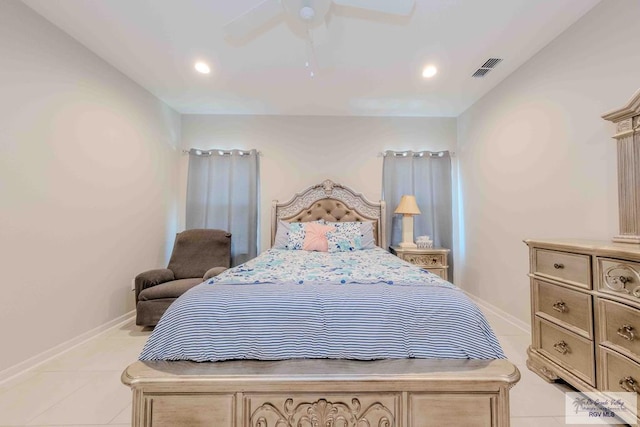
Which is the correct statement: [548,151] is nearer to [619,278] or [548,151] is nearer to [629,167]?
[629,167]

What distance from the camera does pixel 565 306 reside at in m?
1.69

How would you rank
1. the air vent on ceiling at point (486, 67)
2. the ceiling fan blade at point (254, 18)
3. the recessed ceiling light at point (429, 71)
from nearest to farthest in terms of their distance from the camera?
the ceiling fan blade at point (254, 18) < the air vent on ceiling at point (486, 67) < the recessed ceiling light at point (429, 71)

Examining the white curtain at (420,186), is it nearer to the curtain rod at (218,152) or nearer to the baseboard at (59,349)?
the curtain rod at (218,152)

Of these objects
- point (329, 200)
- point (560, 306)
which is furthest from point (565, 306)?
point (329, 200)

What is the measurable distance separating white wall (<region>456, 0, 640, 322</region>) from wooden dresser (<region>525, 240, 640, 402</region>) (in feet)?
1.76

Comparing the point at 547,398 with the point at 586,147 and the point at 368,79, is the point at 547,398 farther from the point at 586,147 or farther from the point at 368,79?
the point at 368,79

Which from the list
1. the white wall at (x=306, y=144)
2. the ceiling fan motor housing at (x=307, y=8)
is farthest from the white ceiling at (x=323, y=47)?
the white wall at (x=306, y=144)

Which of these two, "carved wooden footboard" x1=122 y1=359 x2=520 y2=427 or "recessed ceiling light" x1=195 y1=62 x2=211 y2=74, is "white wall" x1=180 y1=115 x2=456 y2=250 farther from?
"carved wooden footboard" x1=122 y1=359 x2=520 y2=427

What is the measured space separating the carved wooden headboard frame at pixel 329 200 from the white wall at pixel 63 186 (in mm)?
1611

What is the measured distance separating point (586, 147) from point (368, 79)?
194cm

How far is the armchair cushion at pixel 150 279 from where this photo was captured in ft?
8.63

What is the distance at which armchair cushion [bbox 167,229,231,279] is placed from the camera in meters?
3.16

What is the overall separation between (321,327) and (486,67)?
2892 mm

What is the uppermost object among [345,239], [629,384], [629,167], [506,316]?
[629,167]
